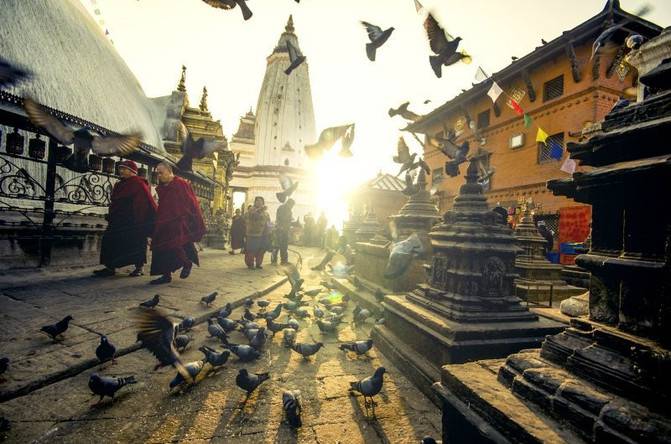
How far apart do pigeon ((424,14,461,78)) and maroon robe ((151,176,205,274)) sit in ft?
17.5

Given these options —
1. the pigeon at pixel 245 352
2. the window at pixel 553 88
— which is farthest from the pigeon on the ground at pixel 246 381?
the window at pixel 553 88

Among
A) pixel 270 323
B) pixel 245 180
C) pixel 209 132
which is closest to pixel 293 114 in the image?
pixel 245 180

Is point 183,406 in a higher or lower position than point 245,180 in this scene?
lower

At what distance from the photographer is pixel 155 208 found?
20.2 feet

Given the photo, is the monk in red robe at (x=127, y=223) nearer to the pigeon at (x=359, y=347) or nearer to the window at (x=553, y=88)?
the pigeon at (x=359, y=347)

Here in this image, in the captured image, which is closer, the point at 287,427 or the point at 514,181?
the point at 287,427

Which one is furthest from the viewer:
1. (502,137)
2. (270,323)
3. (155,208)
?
(502,137)

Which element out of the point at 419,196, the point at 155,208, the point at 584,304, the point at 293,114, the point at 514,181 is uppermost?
the point at 293,114

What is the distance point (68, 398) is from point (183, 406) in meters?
0.77

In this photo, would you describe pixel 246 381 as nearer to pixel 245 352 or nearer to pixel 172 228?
pixel 245 352

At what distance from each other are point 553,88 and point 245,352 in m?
18.3

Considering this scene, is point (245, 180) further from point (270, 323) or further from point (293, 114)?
point (270, 323)

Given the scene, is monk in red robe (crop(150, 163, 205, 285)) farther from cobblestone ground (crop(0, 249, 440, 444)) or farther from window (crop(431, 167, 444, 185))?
window (crop(431, 167, 444, 185))

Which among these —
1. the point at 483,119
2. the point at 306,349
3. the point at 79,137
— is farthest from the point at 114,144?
the point at 483,119
